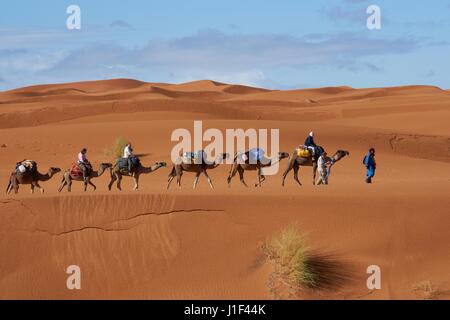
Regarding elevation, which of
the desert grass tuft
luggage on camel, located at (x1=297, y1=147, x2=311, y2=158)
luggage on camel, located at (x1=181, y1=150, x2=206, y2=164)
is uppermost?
luggage on camel, located at (x1=297, y1=147, x2=311, y2=158)

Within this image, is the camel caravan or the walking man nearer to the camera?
the walking man

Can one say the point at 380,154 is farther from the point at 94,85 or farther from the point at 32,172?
the point at 94,85

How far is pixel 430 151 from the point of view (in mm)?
41281

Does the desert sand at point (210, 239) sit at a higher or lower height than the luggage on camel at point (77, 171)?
lower

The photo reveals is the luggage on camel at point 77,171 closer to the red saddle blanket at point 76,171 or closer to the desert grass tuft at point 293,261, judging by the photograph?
the red saddle blanket at point 76,171

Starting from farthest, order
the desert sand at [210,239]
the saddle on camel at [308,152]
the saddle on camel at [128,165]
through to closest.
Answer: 1. the saddle on camel at [308,152]
2. the saddle on camel at [128,165]
3. the desert sand at [210,239]

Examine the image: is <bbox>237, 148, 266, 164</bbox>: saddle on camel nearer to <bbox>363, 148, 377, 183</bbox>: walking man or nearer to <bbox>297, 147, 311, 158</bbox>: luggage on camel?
<bbox>297, 147, 311, 158</bbox>: luggage on camel

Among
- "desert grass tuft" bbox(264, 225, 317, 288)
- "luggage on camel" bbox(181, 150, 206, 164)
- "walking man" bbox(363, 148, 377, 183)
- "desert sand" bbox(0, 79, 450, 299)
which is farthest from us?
"luggage on camel" bbox(181, 150, 206, 164)

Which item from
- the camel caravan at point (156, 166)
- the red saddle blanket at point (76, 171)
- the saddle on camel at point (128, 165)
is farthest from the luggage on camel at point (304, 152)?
the red saddle blanket at point (76, 171)

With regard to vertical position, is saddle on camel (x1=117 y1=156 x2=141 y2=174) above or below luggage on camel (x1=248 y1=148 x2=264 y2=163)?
below

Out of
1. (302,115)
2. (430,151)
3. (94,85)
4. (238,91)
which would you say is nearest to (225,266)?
(430,151)

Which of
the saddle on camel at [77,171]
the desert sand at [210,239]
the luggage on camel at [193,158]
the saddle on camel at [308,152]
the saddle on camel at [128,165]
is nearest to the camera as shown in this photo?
the desert sand at [210,239]

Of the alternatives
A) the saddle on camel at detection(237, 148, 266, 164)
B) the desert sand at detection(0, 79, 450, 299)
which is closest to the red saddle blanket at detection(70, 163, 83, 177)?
the saddle on camel at detection(237, 148, 266, 164)

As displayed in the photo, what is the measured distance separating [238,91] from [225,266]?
108504 mm
